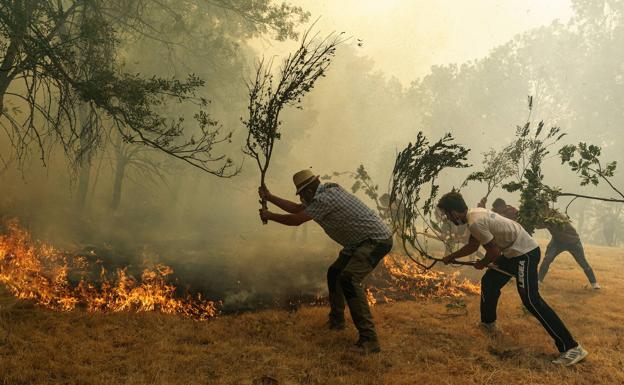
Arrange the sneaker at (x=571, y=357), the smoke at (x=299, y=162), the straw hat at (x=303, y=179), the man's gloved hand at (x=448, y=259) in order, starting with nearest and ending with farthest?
the sneaker at (x=571, y=357) < the straw hat at (x=303, y=179) < the man's gloved hand at (x=448, y=259) < the smoke at (x=299, y=162)

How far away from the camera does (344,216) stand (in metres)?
5.09

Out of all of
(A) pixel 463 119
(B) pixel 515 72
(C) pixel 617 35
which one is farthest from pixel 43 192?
(C) pixel 617 35

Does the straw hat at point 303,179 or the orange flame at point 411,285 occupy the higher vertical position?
the straw hat at point 303,179

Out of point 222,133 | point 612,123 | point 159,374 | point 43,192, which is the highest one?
point 612,123

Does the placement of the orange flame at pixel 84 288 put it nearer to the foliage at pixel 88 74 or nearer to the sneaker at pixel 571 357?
the foliage at pixel 88 74

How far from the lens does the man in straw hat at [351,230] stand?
5.00 m

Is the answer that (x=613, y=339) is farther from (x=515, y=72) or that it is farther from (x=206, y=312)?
(x=515, y=72)

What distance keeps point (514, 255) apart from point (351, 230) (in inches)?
87.2

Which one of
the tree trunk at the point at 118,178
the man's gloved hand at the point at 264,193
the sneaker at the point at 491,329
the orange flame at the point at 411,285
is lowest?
the sneaker at the point at 491,329

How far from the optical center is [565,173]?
95.3 ft

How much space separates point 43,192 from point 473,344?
1940 centimetres

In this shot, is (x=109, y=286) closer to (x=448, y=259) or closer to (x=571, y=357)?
(x=448, y=259)

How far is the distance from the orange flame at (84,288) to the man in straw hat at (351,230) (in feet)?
7.55

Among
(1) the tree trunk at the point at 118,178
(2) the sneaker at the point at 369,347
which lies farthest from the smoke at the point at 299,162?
(2) the sneaker at the point at 369,347
